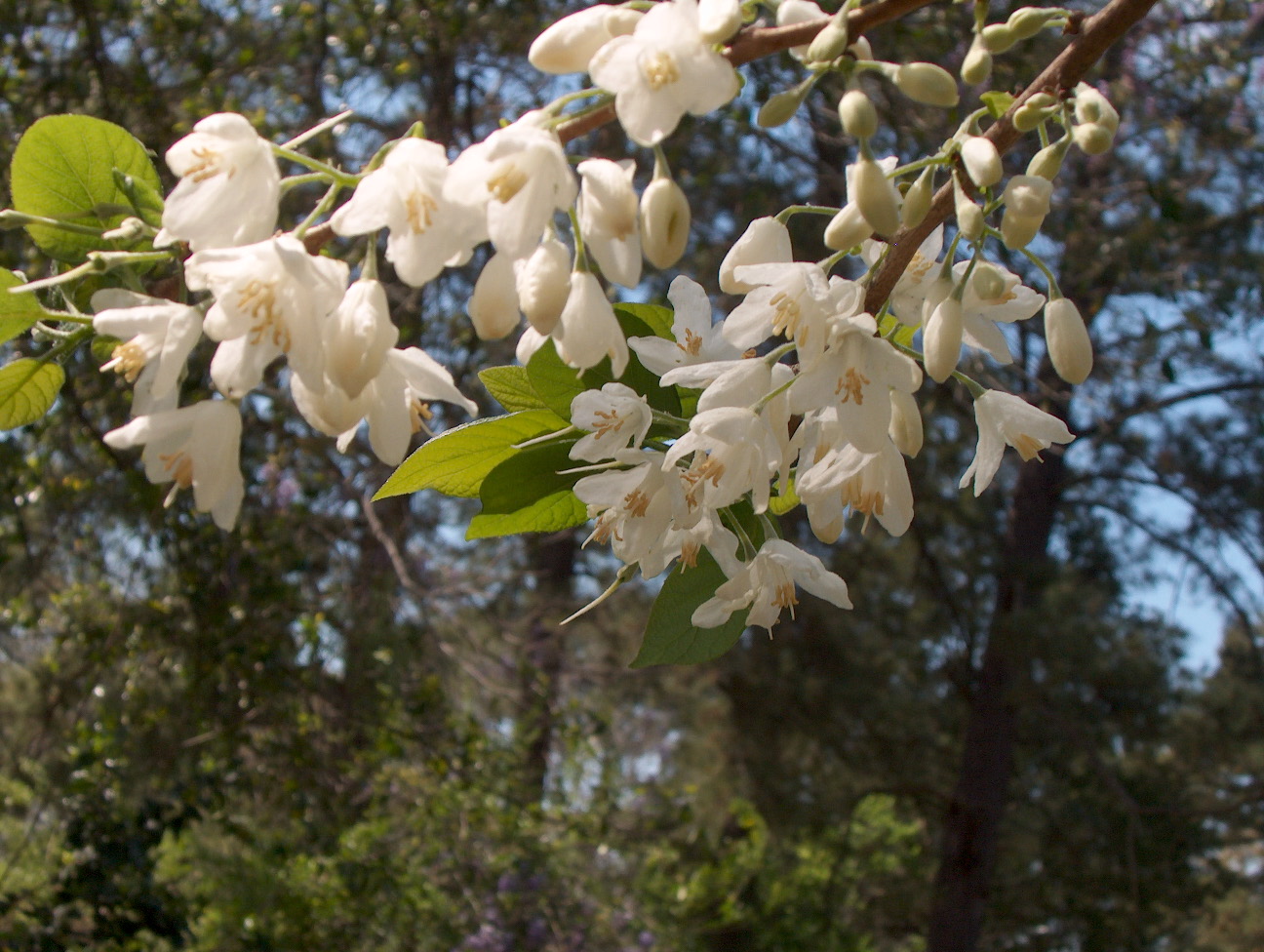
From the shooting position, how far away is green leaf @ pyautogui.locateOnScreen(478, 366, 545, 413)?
860 mm

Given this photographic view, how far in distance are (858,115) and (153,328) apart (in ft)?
1.40

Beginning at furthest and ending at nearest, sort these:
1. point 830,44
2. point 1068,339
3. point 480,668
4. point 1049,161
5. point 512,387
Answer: point 480,668, point 512,387, point 1068,339, point 1049,161, point 830,44

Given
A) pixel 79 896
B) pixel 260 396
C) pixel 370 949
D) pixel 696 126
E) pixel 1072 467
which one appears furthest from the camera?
pixel 1072 467

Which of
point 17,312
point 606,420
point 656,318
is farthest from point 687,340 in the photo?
point 17,312

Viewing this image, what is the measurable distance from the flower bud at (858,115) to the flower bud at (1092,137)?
0.14 metres

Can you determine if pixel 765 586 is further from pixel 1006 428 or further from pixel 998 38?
pixel 998 38

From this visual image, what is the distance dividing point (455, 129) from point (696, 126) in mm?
1048

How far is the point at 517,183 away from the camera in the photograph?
0.58m

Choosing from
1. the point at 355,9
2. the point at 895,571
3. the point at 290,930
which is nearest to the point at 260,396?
the point at 355,9

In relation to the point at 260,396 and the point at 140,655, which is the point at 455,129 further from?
the point at 140,655

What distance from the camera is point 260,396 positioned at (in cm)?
398

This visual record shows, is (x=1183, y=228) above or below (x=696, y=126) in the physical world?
below

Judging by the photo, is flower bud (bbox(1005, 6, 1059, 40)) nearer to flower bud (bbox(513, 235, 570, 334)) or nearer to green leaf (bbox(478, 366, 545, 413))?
flower bud (bbox(513, 235, 570, 334))

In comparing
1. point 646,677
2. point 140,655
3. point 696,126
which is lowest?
point 646,677
